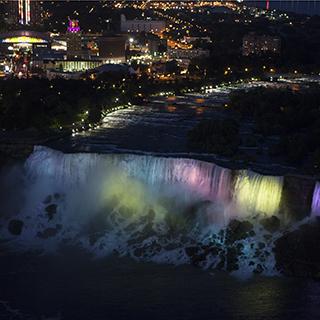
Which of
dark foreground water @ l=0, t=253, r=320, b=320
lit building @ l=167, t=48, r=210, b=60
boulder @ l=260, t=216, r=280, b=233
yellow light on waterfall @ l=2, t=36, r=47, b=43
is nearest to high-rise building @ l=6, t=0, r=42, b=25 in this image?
yellow light on waterfall @ l=2, t=36, r=47, b=43

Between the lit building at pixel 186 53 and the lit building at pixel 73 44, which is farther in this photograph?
the lit building at pixel 186 53

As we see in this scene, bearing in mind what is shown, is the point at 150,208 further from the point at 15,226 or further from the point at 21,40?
Answer: the point at 21,40

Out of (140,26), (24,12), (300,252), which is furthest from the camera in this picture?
(24,12)

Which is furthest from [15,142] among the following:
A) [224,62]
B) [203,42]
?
[203,42]

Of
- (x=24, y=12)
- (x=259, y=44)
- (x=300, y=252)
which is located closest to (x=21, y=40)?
(x=259, y=44)

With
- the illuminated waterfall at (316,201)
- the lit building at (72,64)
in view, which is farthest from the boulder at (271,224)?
the lit building at (72,64)

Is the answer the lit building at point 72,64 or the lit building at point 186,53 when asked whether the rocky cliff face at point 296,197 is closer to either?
the lit building at point 72,64

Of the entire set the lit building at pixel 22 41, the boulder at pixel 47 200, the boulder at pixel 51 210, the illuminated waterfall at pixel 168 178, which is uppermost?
the lit building at pixel 22 41
